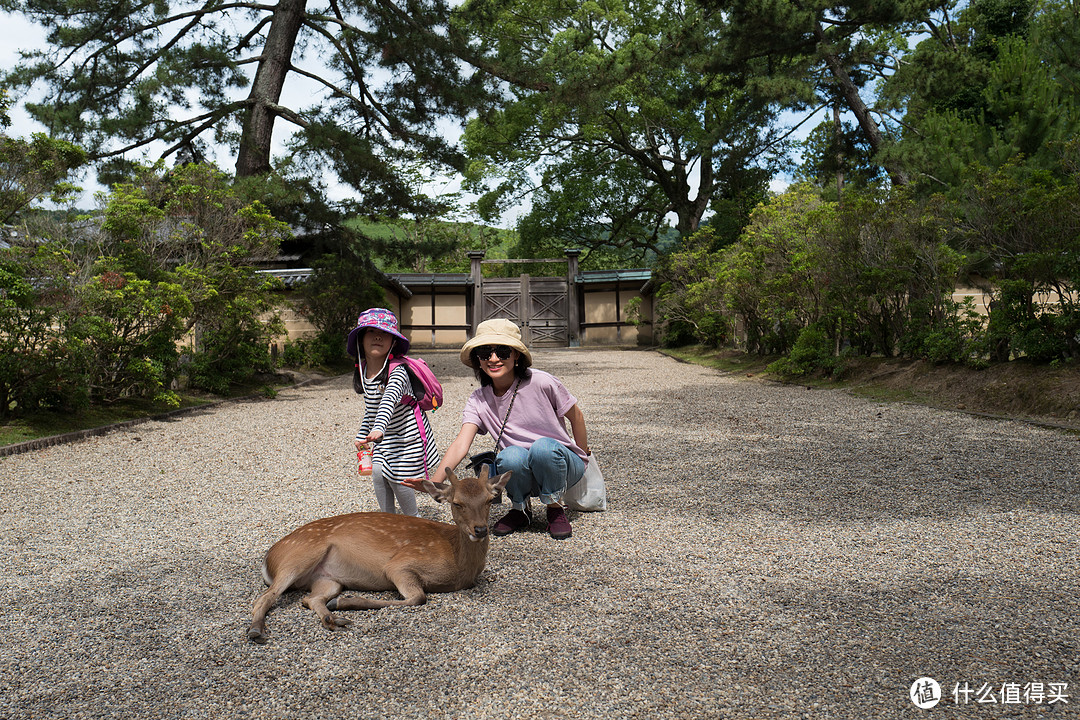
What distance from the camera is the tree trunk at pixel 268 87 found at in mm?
13688

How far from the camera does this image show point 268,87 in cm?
1422

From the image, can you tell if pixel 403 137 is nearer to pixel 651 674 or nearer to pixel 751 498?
pixel 751 498

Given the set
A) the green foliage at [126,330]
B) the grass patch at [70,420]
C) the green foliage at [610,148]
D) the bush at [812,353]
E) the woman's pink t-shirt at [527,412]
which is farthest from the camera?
the green foliage at [610,148]

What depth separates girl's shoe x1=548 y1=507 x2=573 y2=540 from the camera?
381 centimetres

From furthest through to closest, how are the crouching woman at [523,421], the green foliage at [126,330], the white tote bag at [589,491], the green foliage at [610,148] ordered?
the green foliage at [610,148]
the green foliage at [126,330]
the white tote bag at [589,491]
the crouching woman at [523,421]

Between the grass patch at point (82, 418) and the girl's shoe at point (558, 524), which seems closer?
the girl's shoe at point (558, 524)

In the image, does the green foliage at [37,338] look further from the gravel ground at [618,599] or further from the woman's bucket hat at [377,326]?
the woman's bucket hat at [377,326]

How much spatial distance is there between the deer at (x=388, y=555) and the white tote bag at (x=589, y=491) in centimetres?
115

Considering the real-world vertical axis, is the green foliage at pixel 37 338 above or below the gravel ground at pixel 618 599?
above

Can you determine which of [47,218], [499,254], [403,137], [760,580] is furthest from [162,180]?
[499,254]

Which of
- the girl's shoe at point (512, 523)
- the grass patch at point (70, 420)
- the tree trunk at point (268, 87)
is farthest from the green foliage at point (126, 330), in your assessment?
the tree trunk at point (268, 87)

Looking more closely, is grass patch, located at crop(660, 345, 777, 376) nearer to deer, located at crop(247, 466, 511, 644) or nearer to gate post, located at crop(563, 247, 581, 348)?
gate post, located at crop(563, 247, 581, 348)

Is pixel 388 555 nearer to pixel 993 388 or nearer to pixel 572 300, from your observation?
pixel 993 388

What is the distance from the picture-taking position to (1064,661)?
7.55ft
